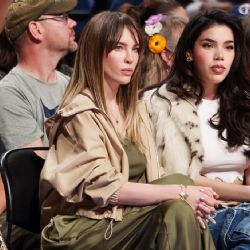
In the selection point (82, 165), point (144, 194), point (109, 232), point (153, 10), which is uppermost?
point (153, 10)

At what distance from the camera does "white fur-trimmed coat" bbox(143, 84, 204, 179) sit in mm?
3492

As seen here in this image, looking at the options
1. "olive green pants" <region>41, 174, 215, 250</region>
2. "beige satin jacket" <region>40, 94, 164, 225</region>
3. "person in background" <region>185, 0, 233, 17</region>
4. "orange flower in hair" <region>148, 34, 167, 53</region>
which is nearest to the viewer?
"olive green pants" <region>41, 174, 215, 250</region>

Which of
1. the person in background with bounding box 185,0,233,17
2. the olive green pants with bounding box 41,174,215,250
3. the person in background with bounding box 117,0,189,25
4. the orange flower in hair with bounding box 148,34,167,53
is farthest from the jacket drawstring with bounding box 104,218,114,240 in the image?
the person in background with bounding box 185,0,233,17

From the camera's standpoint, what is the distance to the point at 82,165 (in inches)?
116

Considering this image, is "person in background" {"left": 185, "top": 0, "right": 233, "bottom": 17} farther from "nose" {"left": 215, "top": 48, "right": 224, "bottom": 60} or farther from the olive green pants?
the olive green pants

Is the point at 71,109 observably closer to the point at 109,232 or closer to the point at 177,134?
the point at 109,232

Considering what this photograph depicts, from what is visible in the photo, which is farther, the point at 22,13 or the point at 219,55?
the point at 22,13

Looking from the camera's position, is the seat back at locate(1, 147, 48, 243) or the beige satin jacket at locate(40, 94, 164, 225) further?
the seat back at locate(1, 147, 48, 243)

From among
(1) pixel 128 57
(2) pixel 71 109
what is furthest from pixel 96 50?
(2) pixel 71 109

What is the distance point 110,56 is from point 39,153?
548 millimetres

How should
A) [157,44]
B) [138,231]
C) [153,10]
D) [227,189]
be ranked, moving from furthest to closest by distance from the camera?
[153,10] → [157,44] → [227,189] → [138,231]

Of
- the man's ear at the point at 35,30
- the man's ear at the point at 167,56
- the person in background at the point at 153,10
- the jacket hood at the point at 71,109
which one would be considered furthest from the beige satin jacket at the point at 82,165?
the person in background at the point at 153,10

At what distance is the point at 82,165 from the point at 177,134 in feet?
2.38

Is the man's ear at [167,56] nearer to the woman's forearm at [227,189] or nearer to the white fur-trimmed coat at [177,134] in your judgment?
the white fur-trimmed coat at [177,134]
